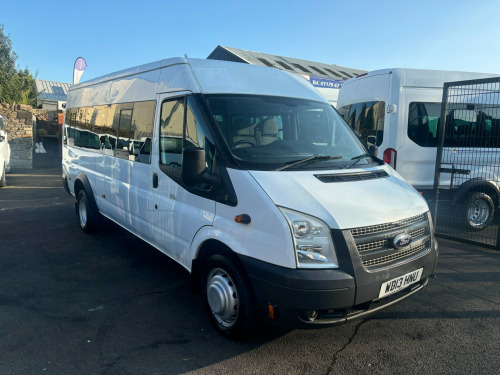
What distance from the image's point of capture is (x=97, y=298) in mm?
4406

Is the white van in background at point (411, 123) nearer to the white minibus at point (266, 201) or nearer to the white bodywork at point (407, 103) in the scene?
the white bodywork at point (407, 103)

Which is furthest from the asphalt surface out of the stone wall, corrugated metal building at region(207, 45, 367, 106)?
corrugated metal building at region(207, 45, 367, 106)

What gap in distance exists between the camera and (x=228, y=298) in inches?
133

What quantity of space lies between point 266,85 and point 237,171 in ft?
4.57

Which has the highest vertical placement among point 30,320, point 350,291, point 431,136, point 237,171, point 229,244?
point 431,136

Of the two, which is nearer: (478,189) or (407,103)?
(478,189)

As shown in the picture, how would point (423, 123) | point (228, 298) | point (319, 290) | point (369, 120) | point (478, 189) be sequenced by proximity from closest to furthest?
point (319, 290) → point (228, 298) → point (478, 189) → point (423, 123) → point (369, 120)

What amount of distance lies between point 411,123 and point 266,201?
5.23m

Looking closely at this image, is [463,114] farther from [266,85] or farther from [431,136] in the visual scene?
[266,85]

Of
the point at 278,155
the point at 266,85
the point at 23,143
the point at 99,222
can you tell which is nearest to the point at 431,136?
the point at 266,85

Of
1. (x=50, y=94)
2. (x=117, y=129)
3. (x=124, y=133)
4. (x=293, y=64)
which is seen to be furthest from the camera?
(x=50, y=94)

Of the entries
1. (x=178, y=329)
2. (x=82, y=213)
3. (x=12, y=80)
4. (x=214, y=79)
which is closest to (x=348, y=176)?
(x=214, y=79)

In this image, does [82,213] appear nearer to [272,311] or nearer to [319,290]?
[272,311]

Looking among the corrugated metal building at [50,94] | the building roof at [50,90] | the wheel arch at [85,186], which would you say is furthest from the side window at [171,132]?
the building roof at [50,90]
